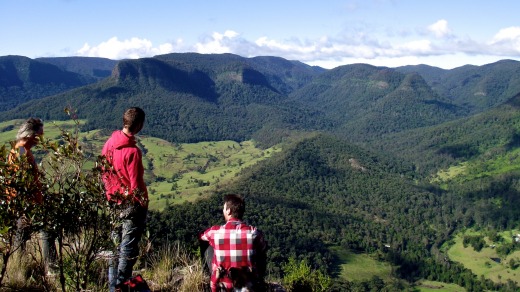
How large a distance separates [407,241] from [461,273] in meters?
14.3

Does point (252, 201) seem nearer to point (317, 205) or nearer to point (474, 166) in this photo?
point (317, 205)

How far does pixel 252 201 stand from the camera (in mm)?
72250

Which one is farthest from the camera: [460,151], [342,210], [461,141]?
[461,141]

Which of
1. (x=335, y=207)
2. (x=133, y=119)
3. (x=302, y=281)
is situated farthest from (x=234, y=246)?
(x=335, y=207)

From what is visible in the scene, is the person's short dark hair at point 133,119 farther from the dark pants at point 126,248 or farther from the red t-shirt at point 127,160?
the dark pants at point 126,248

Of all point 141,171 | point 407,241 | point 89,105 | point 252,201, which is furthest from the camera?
point 89,105

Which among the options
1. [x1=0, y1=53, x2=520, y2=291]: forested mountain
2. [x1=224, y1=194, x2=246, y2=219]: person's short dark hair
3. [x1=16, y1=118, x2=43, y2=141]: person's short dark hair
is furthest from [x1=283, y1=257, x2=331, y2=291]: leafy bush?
[x1=0, y1=53, x2=520, y2=291]: forested mountain

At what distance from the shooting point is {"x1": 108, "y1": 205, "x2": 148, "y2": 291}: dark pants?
520 cm

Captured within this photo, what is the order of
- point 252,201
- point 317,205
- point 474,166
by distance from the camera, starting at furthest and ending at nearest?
1. point 474,166
2. point 317,205
3. point 252,201

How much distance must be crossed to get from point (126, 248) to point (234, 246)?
1429 mm

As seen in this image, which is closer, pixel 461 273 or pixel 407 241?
pixel 461 273

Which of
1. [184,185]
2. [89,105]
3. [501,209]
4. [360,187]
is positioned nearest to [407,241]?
[360,187]

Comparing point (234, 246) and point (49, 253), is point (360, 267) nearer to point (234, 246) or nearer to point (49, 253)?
point (49, 253)

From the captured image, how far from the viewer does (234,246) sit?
4973 millimetres
